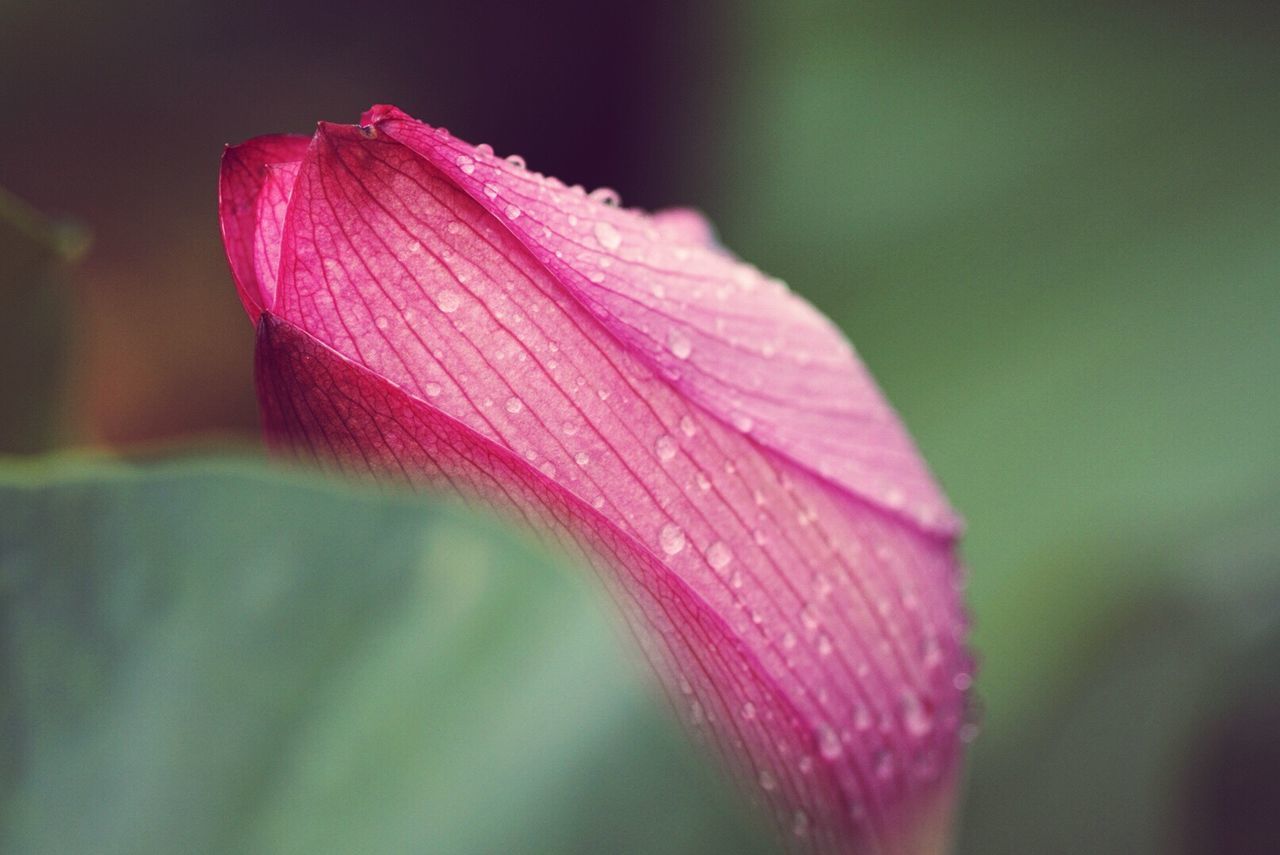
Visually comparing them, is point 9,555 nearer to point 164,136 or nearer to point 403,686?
point 403,686

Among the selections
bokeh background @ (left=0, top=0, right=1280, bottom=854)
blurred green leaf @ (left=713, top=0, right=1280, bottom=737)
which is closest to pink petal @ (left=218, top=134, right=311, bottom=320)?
bokeh background @ (left=0, top=0, right=1280, bottom=854)

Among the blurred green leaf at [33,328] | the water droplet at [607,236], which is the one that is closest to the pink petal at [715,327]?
the water droplet at [607,236]

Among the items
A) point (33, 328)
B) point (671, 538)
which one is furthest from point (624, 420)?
point (33, 328)

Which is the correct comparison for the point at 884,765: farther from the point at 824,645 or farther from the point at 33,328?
the point at 33,328

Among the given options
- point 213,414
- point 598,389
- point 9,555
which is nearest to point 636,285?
point 598,389

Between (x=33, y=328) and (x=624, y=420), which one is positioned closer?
(x=624, y=420)

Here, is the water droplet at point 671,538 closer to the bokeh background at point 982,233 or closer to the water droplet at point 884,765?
the water droplet at point 884,765
